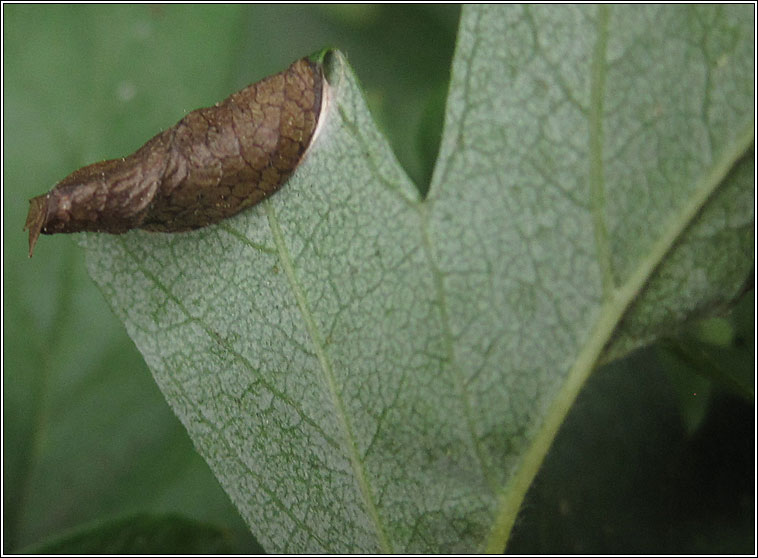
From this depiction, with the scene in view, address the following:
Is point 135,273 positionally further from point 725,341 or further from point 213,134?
point 725,341

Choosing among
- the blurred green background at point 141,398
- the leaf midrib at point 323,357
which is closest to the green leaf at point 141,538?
the blurred green background at point 141,398

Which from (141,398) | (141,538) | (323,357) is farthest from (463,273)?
(141,398)

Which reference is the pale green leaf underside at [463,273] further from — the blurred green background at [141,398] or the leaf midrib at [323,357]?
the blurred green background at [141,398]

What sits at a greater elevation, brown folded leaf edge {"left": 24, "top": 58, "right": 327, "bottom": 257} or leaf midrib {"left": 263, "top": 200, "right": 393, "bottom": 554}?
brown folded leaf edge {"left": 24, "top": 58, "right": 327, "bottom": 257}

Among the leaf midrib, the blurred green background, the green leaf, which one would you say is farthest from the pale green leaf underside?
the blurred green background

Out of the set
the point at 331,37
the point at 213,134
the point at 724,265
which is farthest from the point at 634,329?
the point at 331,37

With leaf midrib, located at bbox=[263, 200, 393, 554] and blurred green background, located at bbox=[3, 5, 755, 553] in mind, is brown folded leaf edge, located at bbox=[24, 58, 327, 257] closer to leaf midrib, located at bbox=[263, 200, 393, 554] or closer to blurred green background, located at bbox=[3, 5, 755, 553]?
leaf midrib, located at bbox=[263, 200, 393, 554]

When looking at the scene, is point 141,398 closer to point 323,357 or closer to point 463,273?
point 323,357
